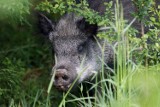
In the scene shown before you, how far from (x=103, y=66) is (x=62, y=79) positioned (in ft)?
2.83

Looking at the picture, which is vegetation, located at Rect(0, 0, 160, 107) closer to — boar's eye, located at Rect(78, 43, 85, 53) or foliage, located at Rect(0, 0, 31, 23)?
foliage, located at Rect(0, 0, 31, 23)

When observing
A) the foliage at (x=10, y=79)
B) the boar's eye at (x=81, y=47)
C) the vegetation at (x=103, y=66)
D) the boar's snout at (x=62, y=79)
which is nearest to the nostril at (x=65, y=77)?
the boar's snout at (x=62, y=79)

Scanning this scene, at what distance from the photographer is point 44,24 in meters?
8.21

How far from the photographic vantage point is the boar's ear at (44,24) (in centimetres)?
815

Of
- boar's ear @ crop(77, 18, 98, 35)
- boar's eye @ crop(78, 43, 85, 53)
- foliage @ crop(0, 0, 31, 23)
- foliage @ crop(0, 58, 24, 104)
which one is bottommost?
foliage @ crop(0, 58, 24, 104)

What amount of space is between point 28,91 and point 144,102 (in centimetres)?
311

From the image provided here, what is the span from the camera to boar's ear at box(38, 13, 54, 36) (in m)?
8.15

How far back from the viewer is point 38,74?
31.7 feet

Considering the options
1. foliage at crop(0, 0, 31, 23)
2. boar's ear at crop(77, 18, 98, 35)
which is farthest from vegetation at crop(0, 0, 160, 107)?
boar's ear at crop(77, 18, 98, 35)

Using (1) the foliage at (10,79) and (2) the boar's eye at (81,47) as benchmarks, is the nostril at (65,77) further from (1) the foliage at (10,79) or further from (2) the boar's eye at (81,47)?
(1) the foliage at (10,79)

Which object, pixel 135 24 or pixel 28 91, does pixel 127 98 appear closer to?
pixel 135 24

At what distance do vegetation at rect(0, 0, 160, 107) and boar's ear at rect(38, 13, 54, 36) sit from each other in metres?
0.13

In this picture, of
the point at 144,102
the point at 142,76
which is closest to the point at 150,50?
the point at 142,76

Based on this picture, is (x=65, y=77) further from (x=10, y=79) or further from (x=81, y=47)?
(x=10, y=79)
